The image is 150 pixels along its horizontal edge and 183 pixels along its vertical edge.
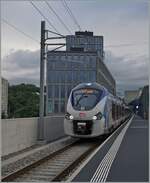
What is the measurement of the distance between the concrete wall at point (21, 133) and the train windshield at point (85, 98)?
1940 mm

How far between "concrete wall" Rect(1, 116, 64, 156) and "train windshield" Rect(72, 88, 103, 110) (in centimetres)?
194

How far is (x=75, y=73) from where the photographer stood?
52750mm

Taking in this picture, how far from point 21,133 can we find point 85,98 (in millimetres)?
5374

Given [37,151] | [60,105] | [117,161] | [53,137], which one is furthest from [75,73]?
[117,161]

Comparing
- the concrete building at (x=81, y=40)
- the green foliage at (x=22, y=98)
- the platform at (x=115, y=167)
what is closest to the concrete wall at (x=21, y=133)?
the platform at (x=115, y=167)

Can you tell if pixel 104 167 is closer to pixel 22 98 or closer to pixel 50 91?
pixel 50 91

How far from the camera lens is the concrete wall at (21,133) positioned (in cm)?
1608

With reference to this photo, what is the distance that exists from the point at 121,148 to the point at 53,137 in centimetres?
834

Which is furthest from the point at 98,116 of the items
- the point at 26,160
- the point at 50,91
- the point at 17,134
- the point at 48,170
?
the point at 50,91

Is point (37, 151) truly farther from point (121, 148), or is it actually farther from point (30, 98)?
point (30, 98)

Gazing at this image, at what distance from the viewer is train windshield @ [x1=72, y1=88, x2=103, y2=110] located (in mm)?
22253

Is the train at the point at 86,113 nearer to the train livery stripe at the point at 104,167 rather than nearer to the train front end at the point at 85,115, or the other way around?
the train front end at the point at 85,115

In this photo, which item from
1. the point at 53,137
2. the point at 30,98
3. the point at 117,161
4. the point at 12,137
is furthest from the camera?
the point at 30,98

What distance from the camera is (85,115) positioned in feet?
71.4
